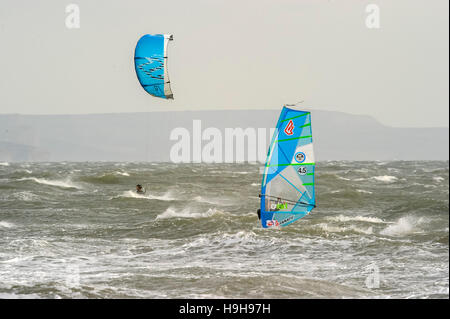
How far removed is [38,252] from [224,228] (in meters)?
5.87

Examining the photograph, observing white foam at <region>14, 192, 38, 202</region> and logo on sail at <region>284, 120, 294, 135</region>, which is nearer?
logo on sail at <region>284, 120, 294, 135</region>

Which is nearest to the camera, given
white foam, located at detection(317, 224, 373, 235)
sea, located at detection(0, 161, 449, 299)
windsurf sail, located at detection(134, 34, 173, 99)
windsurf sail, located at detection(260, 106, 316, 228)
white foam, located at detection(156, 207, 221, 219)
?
sea, located at detection(0, 161, 449, 299)

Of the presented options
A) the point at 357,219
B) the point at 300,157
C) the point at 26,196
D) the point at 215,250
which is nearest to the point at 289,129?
the point at 300,157

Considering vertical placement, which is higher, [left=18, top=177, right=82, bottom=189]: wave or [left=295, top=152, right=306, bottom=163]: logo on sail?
[left=295, top=152, right=306, bottom=163]: logo on sail

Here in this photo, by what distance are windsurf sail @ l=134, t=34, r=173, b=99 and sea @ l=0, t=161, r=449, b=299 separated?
4136 millimetres

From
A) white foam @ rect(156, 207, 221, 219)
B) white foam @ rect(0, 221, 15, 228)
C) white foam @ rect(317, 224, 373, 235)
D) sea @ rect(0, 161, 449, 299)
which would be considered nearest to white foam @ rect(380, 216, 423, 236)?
sea @ rect(0, 161, 449, 299)

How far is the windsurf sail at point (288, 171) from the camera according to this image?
1103cm

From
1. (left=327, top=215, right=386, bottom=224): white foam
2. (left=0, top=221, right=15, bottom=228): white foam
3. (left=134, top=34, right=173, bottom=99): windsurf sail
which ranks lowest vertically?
(left=327, top=215, right=386, bottom=224): white foam

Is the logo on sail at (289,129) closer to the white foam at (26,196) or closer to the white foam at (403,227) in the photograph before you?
the white foam at (403,227)

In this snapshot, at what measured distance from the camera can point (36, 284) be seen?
10.7m

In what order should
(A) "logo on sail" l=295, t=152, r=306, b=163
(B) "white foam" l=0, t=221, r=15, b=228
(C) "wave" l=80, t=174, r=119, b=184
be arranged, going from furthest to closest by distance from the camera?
(C) "wave" l=80, t=174, r=119, b=184
(B) "white foam" l=0, t=221, r=15, b=228
(A) "logo on sail" l=295, t=152, r=306, b=163

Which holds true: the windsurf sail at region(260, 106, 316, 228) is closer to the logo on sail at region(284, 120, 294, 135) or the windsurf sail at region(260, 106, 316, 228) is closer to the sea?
the logo on sail at region(284, 120, 294, 135)

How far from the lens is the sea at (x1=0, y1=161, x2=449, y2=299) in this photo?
10586 mm
